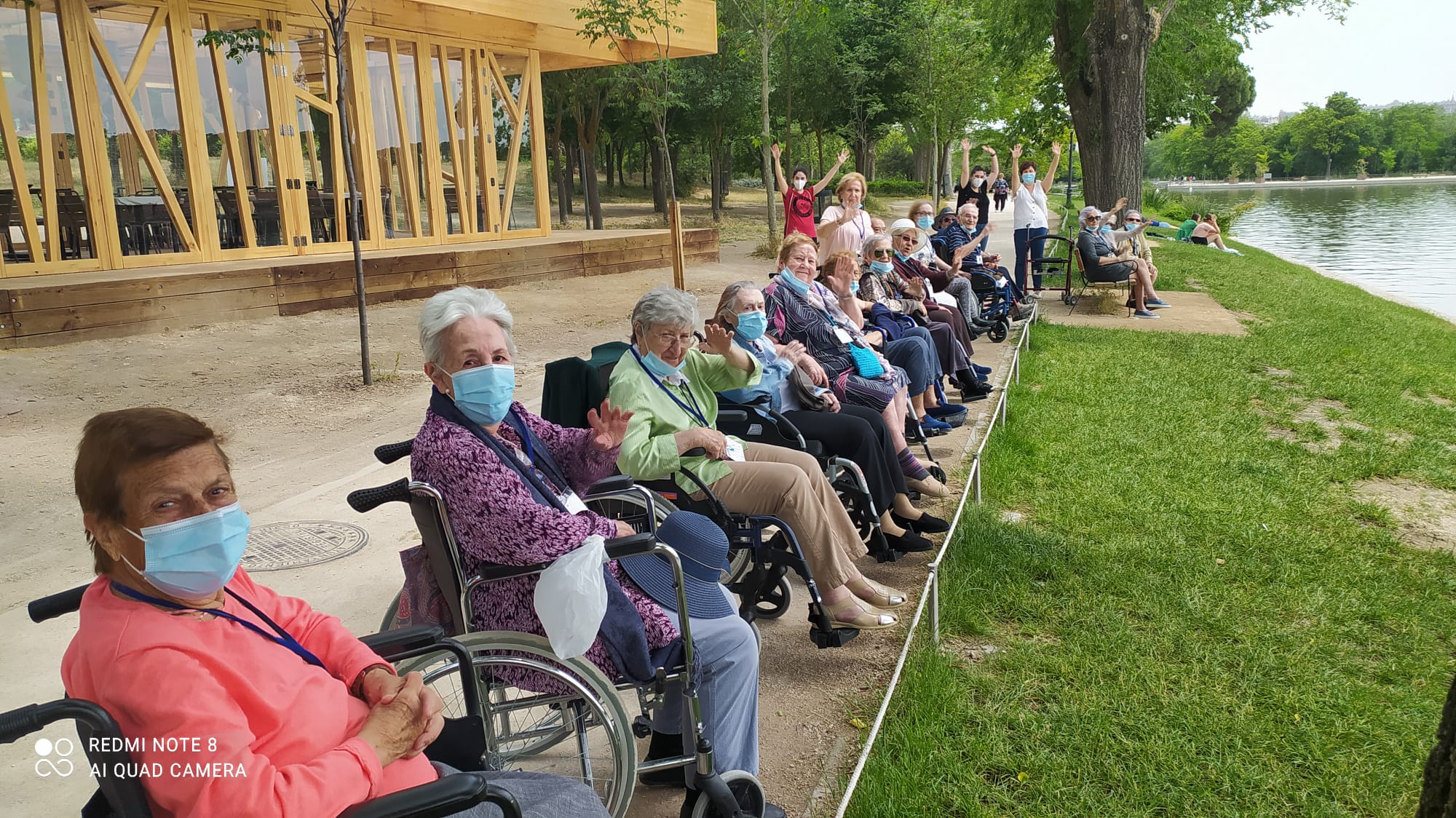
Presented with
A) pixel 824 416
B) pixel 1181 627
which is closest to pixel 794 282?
pixel 824 416

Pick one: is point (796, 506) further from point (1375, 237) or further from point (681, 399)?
point (1375, 237)

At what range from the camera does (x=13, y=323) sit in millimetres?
8438

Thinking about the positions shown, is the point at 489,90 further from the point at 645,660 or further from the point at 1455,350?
the point at 645,660

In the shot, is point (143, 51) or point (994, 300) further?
point (143, 51)

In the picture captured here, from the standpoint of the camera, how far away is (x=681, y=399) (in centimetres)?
379

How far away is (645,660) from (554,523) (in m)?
0.41

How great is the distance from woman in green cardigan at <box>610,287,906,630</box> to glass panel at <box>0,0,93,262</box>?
990cm

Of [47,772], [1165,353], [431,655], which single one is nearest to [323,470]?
[47,772]

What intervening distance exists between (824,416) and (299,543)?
2508mm

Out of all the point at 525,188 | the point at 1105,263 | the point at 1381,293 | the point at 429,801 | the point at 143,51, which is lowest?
the point at 1381,293

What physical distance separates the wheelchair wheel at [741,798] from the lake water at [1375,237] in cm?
1805

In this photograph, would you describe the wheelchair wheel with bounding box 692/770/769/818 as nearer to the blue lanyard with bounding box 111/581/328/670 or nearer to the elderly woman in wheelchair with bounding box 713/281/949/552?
the blue lanyard with bounding box 111/581/328/670

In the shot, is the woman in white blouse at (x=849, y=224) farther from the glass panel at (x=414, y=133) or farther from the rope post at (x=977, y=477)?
the glass panel at (x=414, y=133)

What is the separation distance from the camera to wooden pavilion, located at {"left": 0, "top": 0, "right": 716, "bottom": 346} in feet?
34.1
